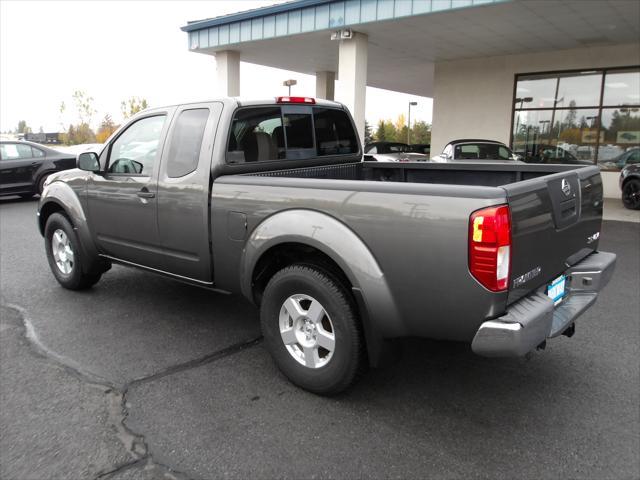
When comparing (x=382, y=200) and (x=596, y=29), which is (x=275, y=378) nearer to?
(x=382, y=200)

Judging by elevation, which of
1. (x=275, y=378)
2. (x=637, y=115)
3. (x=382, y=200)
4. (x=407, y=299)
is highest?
(x=637, y=115)

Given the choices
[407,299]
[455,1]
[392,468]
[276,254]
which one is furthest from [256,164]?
[455,1]

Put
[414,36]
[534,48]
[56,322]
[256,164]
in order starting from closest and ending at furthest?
[256,164] < [56,322] < [414,36] < [534,48]

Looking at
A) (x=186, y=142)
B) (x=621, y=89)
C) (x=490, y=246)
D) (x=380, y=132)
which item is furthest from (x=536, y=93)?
(x=380, y=132)

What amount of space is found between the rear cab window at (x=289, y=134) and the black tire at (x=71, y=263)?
223 cm

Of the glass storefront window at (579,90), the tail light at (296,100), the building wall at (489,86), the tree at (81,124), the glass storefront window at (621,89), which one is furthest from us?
the tree at (81,124)

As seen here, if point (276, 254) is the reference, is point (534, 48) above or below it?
above

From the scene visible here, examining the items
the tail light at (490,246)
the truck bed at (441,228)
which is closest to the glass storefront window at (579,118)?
the truck bed at (441,228)

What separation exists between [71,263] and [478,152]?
9.41 m

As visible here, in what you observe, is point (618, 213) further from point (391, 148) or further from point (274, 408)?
point (274, 408)

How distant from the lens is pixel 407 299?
109 inches

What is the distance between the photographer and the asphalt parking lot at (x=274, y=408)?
2633 mm

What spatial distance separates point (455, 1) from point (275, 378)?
30.4 ft

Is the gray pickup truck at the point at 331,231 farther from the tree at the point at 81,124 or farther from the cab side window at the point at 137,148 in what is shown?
the tree at the point at 81,124
